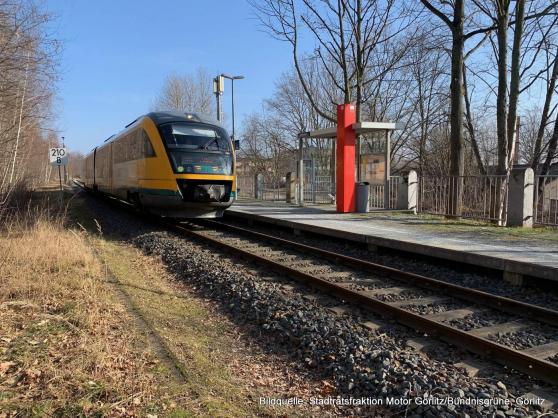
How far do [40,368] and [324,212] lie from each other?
13569 millimetres

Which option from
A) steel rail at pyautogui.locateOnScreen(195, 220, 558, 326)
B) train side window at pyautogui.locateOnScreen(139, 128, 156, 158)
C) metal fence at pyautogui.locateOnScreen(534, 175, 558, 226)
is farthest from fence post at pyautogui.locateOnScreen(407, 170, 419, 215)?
train side window at pyautogui.locateOnScreen(139, 128, 156, 158)

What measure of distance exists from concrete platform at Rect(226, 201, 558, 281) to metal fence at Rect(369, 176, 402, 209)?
177 cm

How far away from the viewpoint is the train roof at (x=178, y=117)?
510 inches

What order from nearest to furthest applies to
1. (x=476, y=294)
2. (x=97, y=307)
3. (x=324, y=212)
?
Answer: 1. (x=97, y=307)
2. (x=476, y=294)
3. (x=324, y=212)

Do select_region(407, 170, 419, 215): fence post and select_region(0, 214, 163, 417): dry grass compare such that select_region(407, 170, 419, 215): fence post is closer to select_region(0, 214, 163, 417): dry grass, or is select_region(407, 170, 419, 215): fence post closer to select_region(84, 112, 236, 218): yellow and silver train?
select_region(84, 112, 236, 218): yellow and silver train

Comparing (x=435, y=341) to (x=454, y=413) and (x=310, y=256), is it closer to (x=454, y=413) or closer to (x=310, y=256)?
(x=454, y=413)

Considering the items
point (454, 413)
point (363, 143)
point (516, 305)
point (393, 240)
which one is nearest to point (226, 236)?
point (393, 240)

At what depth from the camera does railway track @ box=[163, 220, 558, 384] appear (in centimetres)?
448

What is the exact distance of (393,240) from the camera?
9.78m

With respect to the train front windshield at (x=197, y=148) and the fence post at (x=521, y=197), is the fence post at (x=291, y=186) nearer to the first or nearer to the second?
the train front windshield at (x=197, y=148)

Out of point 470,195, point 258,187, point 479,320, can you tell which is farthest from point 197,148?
point 258,187

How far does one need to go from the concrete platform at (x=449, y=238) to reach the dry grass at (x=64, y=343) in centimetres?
557

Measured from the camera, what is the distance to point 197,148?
12727 mm

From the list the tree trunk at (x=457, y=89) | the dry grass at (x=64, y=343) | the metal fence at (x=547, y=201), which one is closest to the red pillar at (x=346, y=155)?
the tree trunk at (x=457, y=89)
